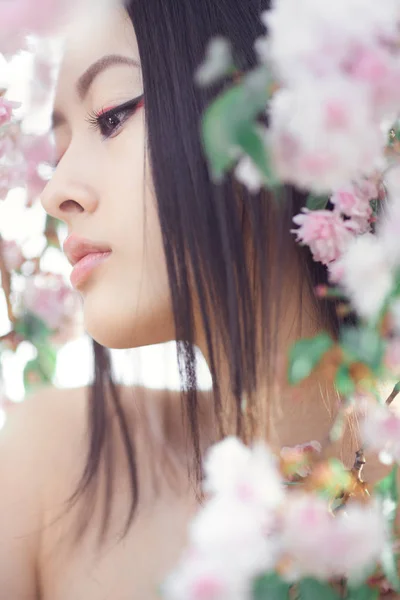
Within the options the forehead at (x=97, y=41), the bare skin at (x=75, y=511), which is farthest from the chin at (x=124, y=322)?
the forehead at (x=97, y=41)

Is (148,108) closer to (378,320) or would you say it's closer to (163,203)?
(163,203)

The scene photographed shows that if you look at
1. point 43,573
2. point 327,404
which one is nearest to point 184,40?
point 327,404

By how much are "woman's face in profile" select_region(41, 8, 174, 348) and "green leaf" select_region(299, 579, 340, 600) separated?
0.55 m

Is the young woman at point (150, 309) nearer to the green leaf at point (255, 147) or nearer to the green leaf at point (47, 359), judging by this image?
the green leaf at point (47, 359)

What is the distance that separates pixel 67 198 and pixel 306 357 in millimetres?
632

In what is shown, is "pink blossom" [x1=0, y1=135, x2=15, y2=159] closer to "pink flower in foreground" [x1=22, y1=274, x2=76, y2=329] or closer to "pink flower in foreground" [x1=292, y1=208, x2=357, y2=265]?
"pink flower in foreground" [x1=22, y1=274, x2=76, y2=329]

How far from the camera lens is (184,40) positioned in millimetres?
1014

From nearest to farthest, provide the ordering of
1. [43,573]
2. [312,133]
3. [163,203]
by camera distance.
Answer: [312,133] → [163,203] → [43,573]

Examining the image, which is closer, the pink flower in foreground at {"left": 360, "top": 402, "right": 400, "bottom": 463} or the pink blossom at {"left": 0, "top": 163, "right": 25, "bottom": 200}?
the pink flower in foreground at {"left": 360, "top": 402, "right": 400, "bottom": 463}

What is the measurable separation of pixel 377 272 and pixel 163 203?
1.56ft

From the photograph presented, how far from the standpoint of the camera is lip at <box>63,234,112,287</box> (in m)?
1.02

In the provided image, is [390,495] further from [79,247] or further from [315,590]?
[79,247]

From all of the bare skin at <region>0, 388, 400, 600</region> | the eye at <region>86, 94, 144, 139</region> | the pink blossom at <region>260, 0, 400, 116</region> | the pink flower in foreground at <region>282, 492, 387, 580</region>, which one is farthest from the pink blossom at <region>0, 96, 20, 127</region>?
the pink flower in foreground at <region>282, 492, 387, 580</region>

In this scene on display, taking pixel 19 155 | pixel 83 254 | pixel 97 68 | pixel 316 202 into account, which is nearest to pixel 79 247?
pixel 83 254
